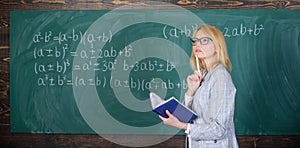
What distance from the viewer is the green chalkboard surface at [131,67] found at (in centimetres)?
325

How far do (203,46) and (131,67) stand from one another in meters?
1.31

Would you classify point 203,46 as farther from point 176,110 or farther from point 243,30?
point 243,30

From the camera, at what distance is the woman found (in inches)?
75.9

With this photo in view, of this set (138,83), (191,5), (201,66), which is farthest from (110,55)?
(201,66)

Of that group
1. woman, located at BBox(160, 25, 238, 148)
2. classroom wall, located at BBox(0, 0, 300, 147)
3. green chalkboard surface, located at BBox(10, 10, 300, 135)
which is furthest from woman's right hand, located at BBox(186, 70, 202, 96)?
classroom wall, located at BBox(0, 0, 300, 147)

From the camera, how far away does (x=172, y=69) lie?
3305mm

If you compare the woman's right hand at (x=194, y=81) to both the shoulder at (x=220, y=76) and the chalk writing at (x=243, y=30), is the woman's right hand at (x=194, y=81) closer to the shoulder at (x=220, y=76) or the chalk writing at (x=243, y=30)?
the shoulder at (x=220, y=76)

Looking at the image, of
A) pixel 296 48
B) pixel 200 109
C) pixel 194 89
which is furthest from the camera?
pixel 296 48

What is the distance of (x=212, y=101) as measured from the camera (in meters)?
1.96

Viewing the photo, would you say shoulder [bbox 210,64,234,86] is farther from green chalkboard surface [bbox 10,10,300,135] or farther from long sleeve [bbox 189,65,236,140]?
green chalkboard surface [bbox 10,10,300,135]

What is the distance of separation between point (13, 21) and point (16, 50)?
0.75ft

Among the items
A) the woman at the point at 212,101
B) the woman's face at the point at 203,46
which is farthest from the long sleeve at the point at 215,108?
the woman's face at the point at 203,46

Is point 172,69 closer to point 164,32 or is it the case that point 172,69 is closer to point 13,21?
point 164,32

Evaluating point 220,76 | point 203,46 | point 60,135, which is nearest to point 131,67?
point 60,135
